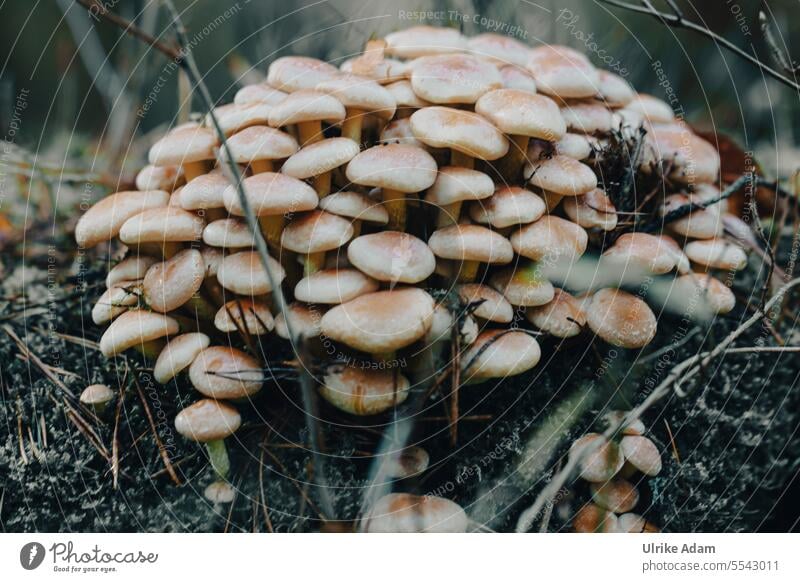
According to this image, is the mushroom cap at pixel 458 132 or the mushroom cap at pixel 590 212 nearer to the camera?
the mushroom cap at pixel 458 132

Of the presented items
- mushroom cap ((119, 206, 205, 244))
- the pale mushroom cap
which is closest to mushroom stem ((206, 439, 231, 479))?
mushroom cap ((119, 206, 205, 244))

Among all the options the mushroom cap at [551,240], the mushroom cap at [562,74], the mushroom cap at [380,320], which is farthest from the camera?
the mushroom cap at [562,74]

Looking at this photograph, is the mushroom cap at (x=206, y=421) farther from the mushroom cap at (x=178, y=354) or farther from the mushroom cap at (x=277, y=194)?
the mushroom cap at (x=277, y=194)

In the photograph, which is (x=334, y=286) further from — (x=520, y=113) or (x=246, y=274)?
(x=520, y=113)

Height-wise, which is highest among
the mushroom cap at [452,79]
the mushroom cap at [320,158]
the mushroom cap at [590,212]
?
the mushroom cap at [452,79]

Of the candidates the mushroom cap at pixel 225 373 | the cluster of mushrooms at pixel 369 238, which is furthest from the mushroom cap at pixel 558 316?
the mushroom cap at pixel 225 373

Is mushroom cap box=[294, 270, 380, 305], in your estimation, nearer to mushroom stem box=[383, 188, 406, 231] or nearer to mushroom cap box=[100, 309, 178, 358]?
mushroom stem box=[383, 188, 406, 231]

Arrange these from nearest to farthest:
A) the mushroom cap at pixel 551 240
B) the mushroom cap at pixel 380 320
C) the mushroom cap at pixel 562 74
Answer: the mushroom cap at pixel 380 320
the mushroom cap at pixel 551 240
the mushroom cap at pixel 562 74
